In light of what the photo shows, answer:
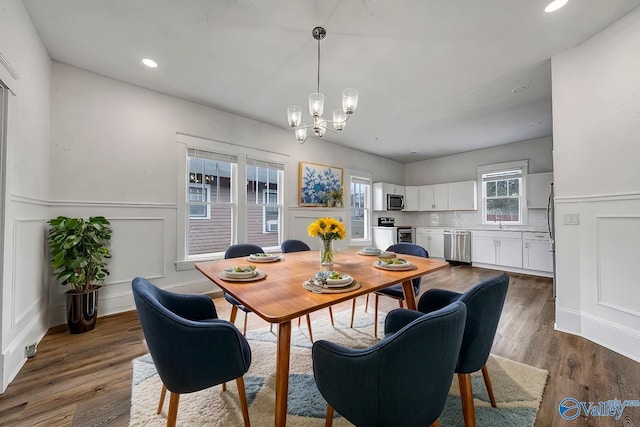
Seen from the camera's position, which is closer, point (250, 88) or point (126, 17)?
point (126, 17)

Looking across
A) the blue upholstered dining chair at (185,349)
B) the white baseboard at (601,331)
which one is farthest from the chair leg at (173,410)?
the white baseboard at (601,331)

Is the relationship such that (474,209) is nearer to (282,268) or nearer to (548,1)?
(548,1)

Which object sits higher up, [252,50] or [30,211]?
[252,50]

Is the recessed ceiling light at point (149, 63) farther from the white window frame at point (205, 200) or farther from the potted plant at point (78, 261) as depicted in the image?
the potted plant at point (78, 261)

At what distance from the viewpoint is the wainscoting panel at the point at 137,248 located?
2.89 meters

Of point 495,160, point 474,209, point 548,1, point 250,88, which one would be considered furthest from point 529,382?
point 495,160

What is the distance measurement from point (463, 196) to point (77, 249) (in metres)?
6.67

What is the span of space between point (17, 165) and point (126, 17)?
4.62ft

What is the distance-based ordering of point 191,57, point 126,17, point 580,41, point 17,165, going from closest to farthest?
point 17,165 → point 126,17 → point 580,41 → point 191,57

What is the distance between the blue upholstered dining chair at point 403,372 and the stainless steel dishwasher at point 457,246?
5343mm

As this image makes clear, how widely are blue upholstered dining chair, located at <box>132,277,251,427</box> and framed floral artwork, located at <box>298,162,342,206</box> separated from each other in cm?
354

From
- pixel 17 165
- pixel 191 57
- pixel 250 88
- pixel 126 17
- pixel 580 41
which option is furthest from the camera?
pixel 250 88

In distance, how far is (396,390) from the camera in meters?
0.82

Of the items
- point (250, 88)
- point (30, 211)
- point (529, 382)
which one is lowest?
point (529, 382)
